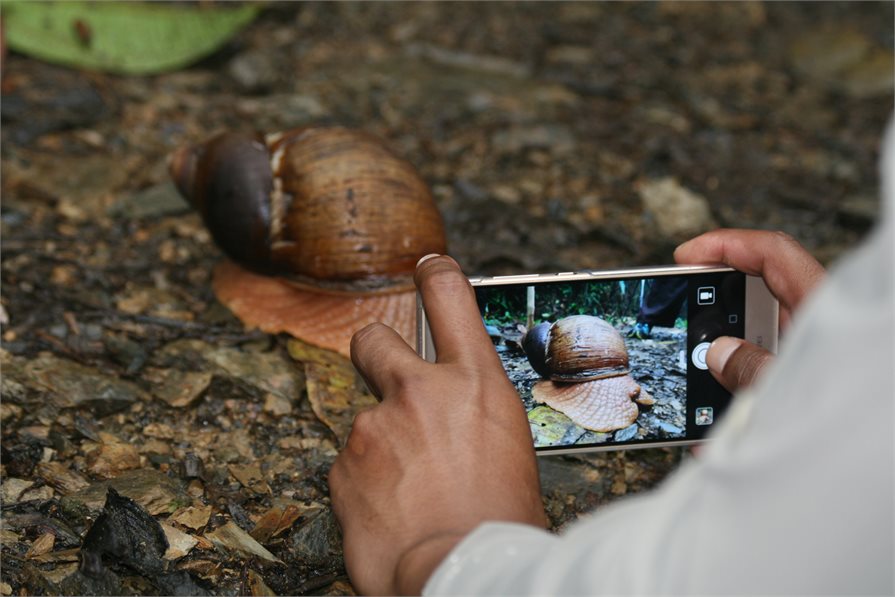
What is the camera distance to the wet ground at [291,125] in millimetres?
1912

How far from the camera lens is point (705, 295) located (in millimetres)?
1969

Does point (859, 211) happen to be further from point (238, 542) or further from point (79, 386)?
point (79, 386)

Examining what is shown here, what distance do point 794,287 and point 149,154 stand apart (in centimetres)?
228

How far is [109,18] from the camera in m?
3.52

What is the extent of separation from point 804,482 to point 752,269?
1.18 metres

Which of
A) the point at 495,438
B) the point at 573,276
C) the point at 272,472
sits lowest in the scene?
the point at 272,472

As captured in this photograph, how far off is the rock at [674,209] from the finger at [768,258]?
1156mm

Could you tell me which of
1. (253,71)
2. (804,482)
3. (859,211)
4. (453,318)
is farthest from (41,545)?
(859,211)

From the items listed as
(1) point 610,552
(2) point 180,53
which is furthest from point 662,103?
(1) point 610,552

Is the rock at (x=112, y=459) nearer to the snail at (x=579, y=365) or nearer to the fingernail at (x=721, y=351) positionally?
the snail at (x=579, y=365)

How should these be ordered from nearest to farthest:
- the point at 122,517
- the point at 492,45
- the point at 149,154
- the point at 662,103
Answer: the point at 122,517 → the point at 149,154 → the point at 662,103 → the point at 492,45

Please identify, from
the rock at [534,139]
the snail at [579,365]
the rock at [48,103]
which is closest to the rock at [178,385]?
the snail at [579,365]

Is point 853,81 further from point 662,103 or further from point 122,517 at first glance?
point 122,517

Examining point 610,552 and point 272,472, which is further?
point 272,472
